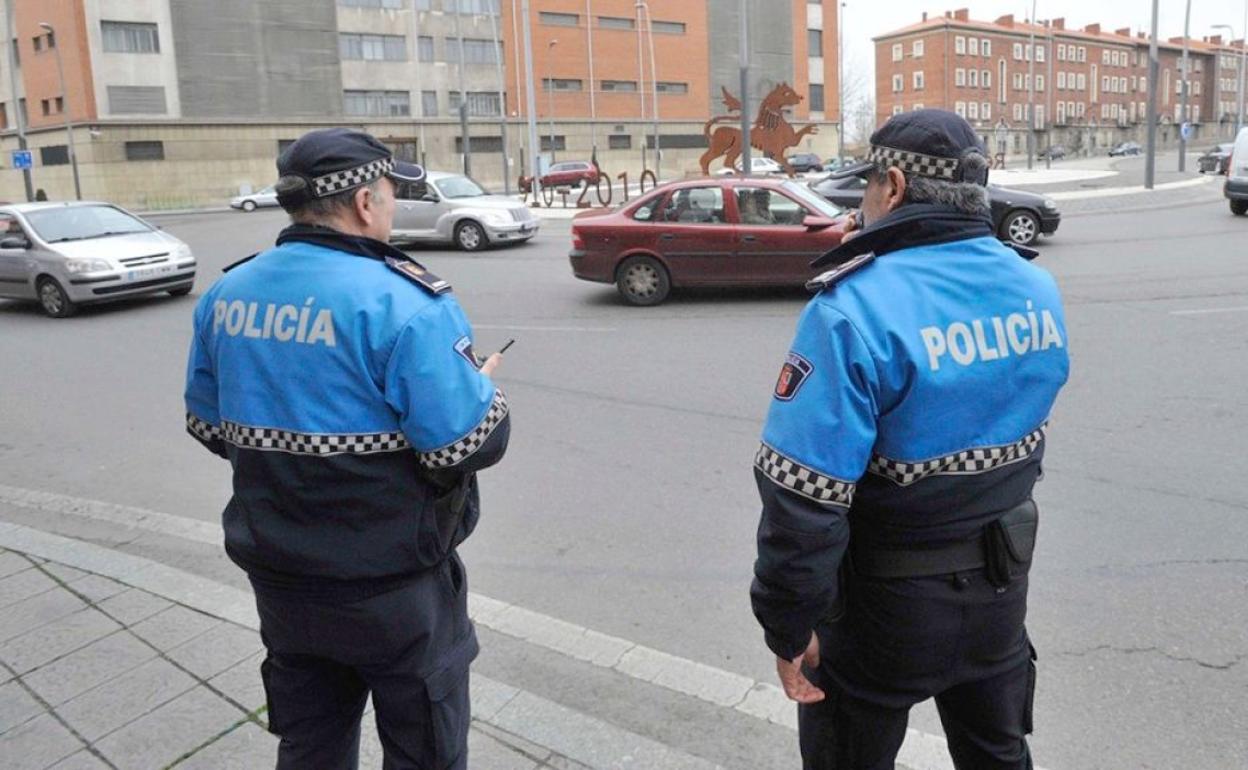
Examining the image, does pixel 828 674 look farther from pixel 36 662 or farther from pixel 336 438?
pixel 36 662

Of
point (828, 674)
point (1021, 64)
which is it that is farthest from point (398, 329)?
point (1021, 64)

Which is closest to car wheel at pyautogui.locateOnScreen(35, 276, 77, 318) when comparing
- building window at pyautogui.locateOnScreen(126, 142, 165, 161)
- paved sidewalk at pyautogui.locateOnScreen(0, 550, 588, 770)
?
paved sidewalk at pyautogui.locateOnScreen(0, 550, 588, 770)

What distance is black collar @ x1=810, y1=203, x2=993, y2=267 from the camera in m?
2.05

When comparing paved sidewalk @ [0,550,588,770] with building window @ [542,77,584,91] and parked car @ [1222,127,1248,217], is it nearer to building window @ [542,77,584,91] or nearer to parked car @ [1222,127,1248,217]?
parked car @ [1222,127,1248,217]

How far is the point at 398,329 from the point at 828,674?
1.22 meters

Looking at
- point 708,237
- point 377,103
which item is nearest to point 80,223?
point 708,237

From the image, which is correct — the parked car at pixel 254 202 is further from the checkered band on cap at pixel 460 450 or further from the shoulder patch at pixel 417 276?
the checkered band on cap at pixel 460 450

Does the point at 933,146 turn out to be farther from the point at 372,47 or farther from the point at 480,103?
the point at 480,103

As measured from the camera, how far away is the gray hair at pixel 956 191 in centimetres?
206

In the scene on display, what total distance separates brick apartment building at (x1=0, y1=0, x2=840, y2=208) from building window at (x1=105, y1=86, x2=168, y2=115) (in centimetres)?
7

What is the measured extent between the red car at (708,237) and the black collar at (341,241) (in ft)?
31.8

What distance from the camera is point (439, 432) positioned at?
7.07ft

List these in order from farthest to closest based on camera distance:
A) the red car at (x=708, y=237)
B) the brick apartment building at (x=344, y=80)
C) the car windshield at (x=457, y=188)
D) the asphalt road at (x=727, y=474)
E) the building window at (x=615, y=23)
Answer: the building window at (x=615, y=23) → the brick apartment building at (x=344, y=80) → the car windshield at (x=457, y=188) → the red car at (x=708, y=237) → the asphalt road at (x=727, y=474)

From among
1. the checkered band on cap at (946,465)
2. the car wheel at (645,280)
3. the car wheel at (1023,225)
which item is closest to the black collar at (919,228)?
the checkered band on cap at (946,465)
